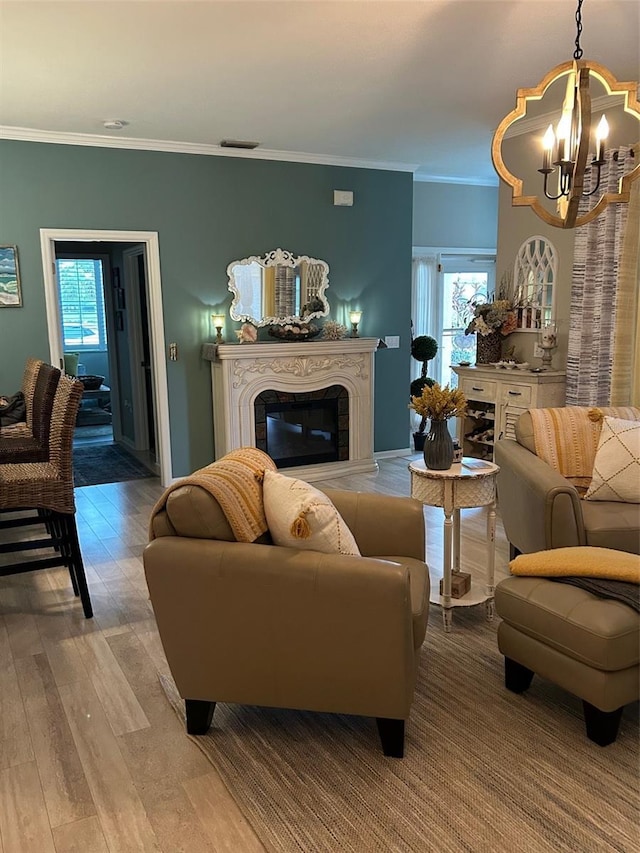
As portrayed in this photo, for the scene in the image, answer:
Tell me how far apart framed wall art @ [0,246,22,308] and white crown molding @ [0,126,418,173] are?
2.64ft

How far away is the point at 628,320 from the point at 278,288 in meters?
2.91

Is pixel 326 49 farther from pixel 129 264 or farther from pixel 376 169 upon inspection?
pixel 129 264

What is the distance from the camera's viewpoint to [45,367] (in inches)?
155

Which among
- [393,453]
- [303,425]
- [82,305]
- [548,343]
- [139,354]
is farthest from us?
[82,305]

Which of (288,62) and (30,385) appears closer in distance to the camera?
(288,62)

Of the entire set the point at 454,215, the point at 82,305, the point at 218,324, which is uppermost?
the point at 454,215

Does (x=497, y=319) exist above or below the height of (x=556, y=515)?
above

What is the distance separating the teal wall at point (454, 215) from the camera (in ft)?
23.7

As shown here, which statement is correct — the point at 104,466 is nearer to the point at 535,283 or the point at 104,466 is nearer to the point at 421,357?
the point at 421,357

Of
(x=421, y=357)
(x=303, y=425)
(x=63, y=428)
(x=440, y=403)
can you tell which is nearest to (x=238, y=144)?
(x=303, y=425)

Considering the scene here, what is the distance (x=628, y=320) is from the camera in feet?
14.3

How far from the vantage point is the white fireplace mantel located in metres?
5.64

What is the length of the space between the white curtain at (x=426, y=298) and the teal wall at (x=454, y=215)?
207mm

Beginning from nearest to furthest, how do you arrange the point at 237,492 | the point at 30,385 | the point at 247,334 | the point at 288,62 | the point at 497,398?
the point at 237,492 → the point at 288,62 → the point at 30,385 → the point at 497,398 → the point at 247,334
